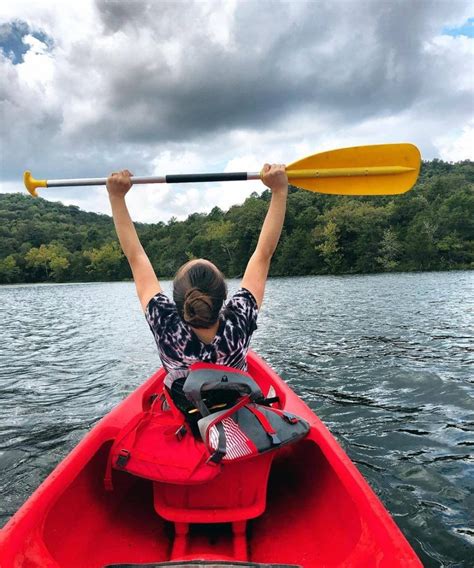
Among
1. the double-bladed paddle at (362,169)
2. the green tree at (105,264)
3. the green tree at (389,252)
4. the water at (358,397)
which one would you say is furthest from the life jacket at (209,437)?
the green tree at (105,264)

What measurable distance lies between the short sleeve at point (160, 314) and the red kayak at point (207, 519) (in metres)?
0.74

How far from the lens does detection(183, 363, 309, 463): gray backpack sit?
189cm

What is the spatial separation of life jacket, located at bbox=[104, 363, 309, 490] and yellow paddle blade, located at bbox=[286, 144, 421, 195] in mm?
2027

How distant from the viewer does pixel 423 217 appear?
55125 mm

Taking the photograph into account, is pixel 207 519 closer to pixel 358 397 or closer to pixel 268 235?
pixel 268 235

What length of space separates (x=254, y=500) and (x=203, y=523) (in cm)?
34

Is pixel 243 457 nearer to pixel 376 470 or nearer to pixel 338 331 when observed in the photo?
pixel 376 470

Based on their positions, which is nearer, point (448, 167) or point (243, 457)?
point (243, 457)

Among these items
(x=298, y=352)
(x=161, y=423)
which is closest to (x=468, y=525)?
(x=161, y=423)

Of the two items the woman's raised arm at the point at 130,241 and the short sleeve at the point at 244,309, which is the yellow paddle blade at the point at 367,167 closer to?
the woman's raised arm at the point at 130,241

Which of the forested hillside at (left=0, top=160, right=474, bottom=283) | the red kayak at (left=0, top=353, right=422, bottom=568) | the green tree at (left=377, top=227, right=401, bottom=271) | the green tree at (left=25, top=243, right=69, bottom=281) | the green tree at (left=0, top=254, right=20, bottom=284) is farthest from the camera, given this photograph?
the green tree at (left=25, top=243, right=69, bottom=281)

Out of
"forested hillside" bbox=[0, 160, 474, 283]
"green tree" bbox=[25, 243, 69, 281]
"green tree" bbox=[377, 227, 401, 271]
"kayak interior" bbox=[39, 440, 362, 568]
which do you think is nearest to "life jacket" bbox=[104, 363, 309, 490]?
"kayak interior" bbox=[39, 440, 362, 568]

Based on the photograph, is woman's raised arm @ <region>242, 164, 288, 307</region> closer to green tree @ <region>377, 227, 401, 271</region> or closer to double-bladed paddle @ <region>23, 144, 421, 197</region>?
double-bladed paddle @ <region>23, 144, 421, 197</region>

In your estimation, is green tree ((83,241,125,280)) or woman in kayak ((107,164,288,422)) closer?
woman in kayak ((107,164,288,422))
